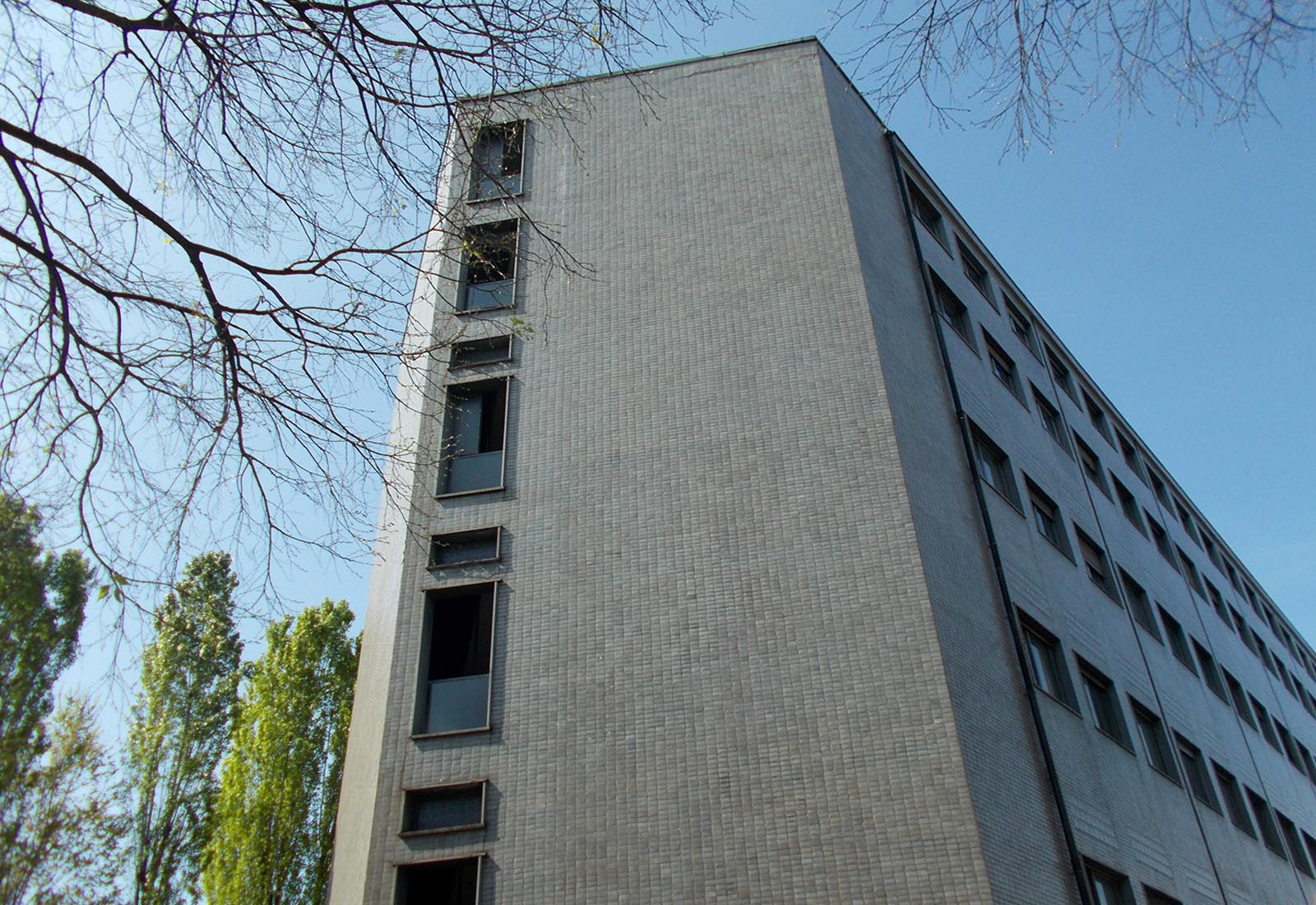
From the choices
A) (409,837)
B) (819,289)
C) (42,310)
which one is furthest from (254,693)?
(42,310)

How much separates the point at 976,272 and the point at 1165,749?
373 inches

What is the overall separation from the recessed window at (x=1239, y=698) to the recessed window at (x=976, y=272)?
1222 cm

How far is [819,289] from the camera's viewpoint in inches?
516

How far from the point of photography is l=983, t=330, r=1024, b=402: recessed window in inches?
702

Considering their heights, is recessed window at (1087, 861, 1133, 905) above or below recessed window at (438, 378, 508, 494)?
below

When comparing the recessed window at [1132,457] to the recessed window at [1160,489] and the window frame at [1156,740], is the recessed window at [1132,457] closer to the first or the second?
the recessed window at [1160,489]

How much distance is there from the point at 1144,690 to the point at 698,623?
406 inches

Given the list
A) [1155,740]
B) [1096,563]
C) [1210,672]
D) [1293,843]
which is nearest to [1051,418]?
[1096,563]

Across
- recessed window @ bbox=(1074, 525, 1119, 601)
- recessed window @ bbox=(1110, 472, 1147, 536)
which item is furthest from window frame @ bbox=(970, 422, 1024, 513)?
recessed window @ bbox=(1110, 472, 1147, 536)

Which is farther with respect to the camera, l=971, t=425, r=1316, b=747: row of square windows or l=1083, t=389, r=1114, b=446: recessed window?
l=1083, t=389, r=1114, b=446: recessed window

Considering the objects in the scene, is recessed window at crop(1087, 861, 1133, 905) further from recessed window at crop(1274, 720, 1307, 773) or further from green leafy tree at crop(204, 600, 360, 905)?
recessed window at crop(1274, 720, 1307, 773)

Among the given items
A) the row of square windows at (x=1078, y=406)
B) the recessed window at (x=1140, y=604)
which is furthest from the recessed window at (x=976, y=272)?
the recessed window at (x=1140, y=604)

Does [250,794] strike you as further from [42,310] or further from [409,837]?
[42,310]

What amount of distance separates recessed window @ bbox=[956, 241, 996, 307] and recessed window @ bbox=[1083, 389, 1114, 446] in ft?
20.1
